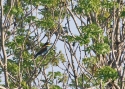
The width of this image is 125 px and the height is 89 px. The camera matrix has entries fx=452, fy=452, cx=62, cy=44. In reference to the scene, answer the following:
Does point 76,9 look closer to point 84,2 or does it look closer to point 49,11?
point 84,2

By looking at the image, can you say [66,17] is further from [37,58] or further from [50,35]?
[37,58]

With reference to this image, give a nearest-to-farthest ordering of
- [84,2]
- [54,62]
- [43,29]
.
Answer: [84,2], [43,29], [54,62]

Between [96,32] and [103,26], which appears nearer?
[96,32]

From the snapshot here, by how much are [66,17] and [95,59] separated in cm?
187

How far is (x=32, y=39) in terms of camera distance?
17922 mm

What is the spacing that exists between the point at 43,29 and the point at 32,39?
6.84 ft

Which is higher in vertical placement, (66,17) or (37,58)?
(66,17)

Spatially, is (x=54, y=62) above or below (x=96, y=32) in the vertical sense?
below

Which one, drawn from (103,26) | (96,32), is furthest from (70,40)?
(103,26)

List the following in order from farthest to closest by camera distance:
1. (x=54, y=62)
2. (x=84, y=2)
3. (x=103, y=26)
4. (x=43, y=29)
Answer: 1. (x=54, y=62)
2. (x=103, y=26)
3. (x=43, y=29)
4. (x=84, y=2)

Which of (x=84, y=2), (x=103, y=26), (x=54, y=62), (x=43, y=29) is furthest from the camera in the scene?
(x=54, y=62)

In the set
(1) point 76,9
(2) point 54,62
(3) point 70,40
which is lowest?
(2) point 54,62

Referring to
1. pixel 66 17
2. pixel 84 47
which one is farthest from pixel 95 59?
pixel 66 17

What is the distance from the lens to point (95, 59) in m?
16.4
